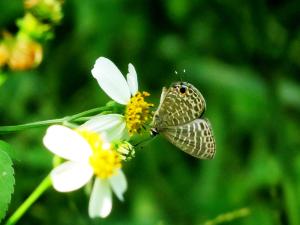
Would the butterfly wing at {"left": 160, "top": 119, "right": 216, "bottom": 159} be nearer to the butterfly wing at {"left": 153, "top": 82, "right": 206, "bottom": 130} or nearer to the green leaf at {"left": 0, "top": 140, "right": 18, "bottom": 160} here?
the butterfly wing at {"left": 153, "top": 82, "right": 206, "bottom": 130}

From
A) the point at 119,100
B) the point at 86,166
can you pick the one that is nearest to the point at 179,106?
the point at 119,100

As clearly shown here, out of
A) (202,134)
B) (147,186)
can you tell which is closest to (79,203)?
(147,186)

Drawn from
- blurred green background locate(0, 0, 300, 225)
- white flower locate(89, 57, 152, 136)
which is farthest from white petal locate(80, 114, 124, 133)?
blurred green background locate(0, 0, 300, 225)

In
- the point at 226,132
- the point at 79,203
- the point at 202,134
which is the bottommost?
the point at 79,203

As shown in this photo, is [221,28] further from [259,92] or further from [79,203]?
[79,203]

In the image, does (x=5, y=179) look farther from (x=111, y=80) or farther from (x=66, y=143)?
(x=111, y=80)

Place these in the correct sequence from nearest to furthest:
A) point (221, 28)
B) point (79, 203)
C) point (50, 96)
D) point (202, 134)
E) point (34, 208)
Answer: point (202, 134) < point (34, 208) < point (79, 203) < point (50, 96) < point (221, 28)
